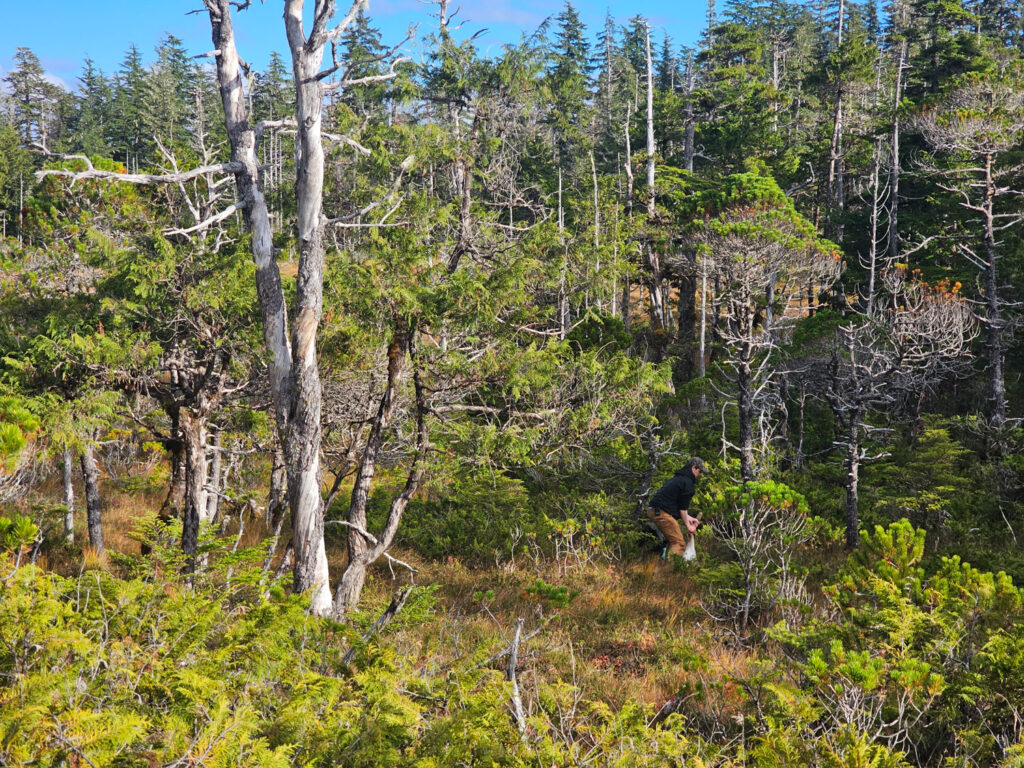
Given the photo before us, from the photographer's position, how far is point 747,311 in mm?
12938

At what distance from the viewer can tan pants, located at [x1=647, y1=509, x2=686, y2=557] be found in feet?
32.2

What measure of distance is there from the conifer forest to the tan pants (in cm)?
7

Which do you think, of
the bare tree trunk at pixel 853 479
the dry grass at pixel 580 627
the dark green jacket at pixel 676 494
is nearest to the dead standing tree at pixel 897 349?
the bare tree trunk at pixel 853 479

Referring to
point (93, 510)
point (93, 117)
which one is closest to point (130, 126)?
point (93, 117)

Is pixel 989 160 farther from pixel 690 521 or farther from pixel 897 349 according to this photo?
pixel 690 521

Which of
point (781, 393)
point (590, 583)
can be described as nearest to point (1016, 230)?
point (781, 393)

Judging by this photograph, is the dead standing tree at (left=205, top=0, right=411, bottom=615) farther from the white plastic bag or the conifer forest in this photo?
the white plastic bag

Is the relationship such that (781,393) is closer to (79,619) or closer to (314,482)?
(314,482)

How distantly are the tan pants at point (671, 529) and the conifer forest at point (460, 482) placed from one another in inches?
2.9

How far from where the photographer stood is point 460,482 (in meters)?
9.86

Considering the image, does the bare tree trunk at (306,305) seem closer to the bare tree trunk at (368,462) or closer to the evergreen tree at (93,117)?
the bare tree trunk at (368,462)

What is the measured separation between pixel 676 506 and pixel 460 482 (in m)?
3.32

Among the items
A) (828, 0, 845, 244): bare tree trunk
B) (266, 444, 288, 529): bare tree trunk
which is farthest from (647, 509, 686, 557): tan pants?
(828, 0, 845, 244): bare tree trunk

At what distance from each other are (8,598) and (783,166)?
91.5ft
